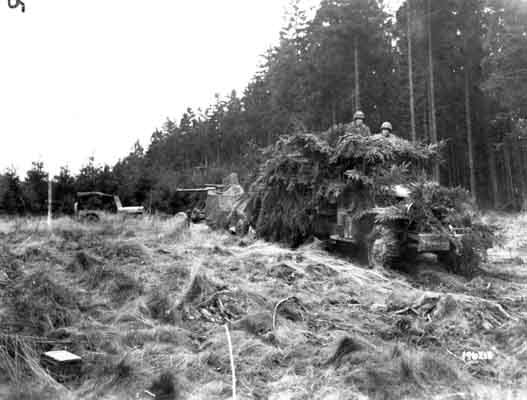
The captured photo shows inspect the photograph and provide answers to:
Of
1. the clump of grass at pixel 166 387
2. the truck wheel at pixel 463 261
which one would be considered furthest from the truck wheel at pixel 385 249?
the clump of grass at pixel 166 387

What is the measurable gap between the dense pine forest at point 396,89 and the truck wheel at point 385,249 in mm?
8219

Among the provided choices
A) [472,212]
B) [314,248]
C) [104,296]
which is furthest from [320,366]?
[314,248]

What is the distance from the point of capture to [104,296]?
616 centimetres

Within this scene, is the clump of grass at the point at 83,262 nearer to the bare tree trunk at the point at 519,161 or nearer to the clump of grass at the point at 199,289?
the clump of grass at the point at 199,289

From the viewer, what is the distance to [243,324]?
555 cm

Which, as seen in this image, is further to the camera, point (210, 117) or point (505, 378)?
point (210, 117)

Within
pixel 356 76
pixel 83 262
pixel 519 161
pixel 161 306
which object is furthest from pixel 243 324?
pixel 519 161

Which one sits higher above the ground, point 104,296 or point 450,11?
point 450,11

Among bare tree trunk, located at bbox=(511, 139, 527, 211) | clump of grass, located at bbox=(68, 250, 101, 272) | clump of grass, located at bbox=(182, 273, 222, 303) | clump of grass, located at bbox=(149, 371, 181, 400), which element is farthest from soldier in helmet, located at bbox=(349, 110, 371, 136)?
bare tree trunk, located at bbox=(511, 139, 527, 211)

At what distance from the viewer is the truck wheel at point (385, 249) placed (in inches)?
346

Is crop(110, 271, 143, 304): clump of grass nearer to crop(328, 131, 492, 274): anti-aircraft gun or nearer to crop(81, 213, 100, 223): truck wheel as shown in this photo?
crop(328, 131, 492, 274): anti-aircraft gun

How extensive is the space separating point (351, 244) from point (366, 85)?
57.3 ft

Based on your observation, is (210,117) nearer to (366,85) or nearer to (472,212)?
(366,85)

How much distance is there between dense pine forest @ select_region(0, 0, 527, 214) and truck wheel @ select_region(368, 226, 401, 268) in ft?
27.0
